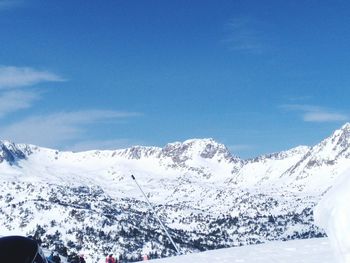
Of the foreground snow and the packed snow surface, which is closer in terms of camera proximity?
the packed snow surface

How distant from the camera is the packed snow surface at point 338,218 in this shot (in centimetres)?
725

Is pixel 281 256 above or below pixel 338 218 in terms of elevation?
above

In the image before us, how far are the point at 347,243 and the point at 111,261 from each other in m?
35.7

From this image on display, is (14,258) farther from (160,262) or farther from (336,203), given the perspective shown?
(160,262)

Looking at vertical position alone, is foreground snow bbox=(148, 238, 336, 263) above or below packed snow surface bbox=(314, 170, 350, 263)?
above

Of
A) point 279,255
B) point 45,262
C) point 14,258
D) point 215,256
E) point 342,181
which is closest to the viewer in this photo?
point 342,181

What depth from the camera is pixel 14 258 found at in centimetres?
1419

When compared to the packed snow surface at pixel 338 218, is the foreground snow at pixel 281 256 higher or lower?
higher

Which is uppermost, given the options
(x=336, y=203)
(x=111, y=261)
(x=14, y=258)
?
(x=111, y=261)

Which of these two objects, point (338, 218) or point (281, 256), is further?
point (281, 256)

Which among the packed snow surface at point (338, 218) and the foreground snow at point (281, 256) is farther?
the foreground snow at point (281, 256)

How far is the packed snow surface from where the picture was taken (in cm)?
725

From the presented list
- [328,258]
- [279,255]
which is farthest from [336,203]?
[279,255]

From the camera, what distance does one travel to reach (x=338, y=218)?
7344 millimetres
